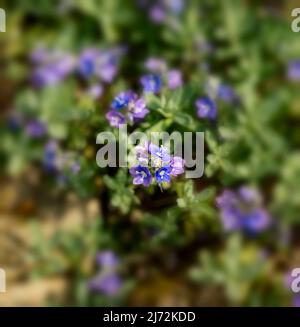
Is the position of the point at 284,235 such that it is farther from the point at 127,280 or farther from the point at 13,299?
the point at 13,299

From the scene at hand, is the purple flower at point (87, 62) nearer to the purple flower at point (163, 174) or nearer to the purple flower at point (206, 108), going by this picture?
the purple flower at point (206, 108)

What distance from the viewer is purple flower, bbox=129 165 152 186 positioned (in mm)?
1853

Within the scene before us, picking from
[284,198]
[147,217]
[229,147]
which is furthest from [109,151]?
[284,198]

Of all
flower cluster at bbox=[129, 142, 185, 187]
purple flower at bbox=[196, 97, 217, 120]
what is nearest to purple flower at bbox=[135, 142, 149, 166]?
flower cluster at bbox=[129, 142, 185, 187]

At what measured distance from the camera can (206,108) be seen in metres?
2.14

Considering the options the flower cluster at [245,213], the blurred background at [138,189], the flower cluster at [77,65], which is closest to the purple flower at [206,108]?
the blurred background at [138,189]

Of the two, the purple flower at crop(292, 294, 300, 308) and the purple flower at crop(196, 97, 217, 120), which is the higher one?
the purple flower at crop(196, 97, 217, 120)

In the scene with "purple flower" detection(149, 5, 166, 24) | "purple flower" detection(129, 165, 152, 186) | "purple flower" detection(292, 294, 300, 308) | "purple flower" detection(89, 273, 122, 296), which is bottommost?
"purple flower" detection(292, 294, 300, 308)

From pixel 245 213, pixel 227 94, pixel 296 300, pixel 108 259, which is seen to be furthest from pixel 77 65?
pixel 296 300

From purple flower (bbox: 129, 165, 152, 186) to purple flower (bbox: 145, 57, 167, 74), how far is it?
0.74 metres

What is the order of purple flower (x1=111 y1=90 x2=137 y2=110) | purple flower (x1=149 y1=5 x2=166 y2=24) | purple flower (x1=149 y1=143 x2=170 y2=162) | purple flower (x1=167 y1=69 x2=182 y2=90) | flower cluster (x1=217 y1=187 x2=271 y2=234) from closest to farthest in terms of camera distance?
1. purple flower (x1=149 y1=143 x2=170 y2=162)
2. purple flower (x1=111 y1=90 x2=137 y2=110)
3. purple flower (x1=167 y1=69 x2=182 y2=90)
4. flower cluster (x1=217 y1=187 x2=271 y2=234)
5. purple flower (x1=149 y1=5 x2=166 y2=24)

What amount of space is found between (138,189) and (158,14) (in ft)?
3.66

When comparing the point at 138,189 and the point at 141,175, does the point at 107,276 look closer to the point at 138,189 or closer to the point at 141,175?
the point at 138,189

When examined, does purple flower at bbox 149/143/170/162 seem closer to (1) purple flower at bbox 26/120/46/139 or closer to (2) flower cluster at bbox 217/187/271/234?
(2) flower cluster at bbox 217/187/271/234
